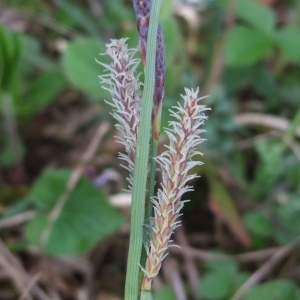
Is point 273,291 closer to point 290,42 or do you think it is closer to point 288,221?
point 288,221

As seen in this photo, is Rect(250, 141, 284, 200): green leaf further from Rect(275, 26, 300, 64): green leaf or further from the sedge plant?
the sedge plant

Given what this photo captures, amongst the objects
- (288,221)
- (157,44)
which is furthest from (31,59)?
(157,44)

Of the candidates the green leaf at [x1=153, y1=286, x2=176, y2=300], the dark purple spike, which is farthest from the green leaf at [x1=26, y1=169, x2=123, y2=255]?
the dark purple spike

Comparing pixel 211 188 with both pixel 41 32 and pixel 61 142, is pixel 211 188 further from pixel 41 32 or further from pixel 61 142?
pixel 41 32

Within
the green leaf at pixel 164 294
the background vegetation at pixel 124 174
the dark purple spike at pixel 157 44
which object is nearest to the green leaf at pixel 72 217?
the background vegetation at pixel 124 174

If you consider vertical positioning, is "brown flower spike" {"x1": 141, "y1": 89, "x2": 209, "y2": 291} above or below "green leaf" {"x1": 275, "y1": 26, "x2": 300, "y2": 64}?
below

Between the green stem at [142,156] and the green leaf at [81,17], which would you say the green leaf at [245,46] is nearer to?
the green leaf at [81,17]
